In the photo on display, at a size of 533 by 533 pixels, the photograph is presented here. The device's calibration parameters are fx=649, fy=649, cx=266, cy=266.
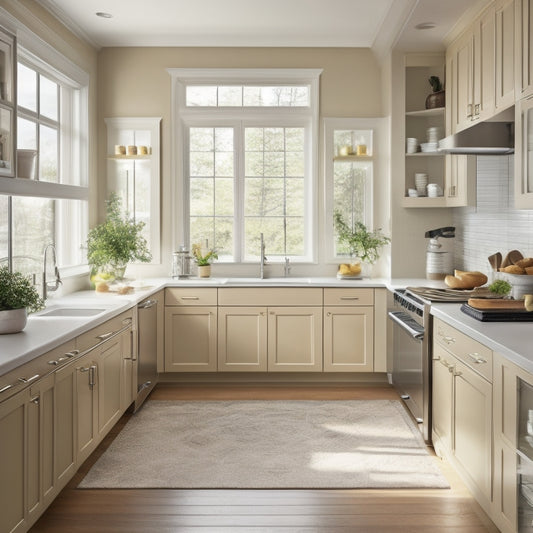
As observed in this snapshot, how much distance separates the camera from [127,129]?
5895mm

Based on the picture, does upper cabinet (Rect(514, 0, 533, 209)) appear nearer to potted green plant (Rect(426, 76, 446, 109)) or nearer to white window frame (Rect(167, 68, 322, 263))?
potted green plant (Rect(426, 76, 446, 109))

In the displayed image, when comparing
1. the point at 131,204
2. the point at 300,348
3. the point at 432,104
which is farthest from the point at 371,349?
the point at 131,204

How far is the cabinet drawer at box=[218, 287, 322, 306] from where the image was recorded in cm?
539

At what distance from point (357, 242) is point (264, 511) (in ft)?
9.84

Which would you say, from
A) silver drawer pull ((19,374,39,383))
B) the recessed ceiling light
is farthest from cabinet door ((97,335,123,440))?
the recessed ceiling light

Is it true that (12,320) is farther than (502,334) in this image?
A: Yes

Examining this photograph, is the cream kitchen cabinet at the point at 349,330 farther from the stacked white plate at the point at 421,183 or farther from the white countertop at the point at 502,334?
the white countertop at the point at 502,334

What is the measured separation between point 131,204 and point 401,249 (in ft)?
8.07

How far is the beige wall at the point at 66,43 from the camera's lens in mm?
4199

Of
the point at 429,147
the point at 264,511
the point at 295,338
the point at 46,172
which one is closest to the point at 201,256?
the point at 295,338

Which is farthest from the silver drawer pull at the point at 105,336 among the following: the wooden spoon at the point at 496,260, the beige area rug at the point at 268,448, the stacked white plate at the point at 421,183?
the stacked white plate at the point at 421,183

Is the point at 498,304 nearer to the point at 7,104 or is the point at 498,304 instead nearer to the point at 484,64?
the point at 484,64

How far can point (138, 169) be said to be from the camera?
5.93 metres

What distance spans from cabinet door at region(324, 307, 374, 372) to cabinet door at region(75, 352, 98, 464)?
2.35 metres
